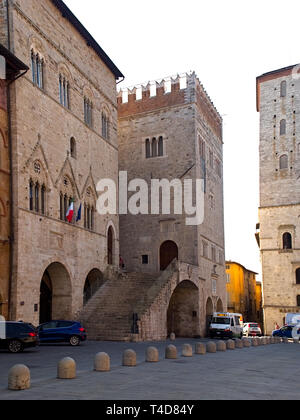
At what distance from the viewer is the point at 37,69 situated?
25.7m

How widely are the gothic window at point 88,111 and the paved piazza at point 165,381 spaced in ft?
58.3

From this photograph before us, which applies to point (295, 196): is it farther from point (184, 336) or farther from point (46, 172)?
point (46, 172)

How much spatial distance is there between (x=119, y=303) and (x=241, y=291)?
43044mm

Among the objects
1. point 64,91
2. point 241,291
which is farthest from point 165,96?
point 241,291

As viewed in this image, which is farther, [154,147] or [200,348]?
[154,147]

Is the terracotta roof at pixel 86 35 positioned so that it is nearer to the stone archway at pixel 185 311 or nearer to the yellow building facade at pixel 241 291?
the stone archway at pixel 185 311

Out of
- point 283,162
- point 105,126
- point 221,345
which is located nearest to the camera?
point 221,345

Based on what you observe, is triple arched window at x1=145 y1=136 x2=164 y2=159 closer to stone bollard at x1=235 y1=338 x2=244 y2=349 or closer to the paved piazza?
stone bollard at x1=235 y1=338 x2=244 y2=349

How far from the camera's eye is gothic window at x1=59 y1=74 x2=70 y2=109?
28.0 meters

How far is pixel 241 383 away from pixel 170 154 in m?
27.9

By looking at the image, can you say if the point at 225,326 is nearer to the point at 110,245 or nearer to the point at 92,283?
the point at 110,245

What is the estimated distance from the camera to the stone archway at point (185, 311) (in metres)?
35.8

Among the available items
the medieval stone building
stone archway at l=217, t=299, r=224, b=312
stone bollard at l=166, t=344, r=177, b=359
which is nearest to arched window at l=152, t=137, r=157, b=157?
stone archway at l=217, t=299, r=224, b=312

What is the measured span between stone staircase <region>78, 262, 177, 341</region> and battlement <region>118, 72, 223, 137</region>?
1286 centimetres
